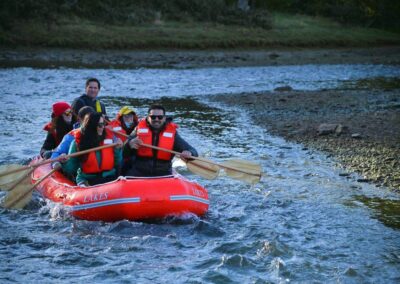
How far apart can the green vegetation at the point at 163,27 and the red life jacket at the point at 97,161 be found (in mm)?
20886

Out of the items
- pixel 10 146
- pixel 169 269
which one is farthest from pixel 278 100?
pixel 169 269

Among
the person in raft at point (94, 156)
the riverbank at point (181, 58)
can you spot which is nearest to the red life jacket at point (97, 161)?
the person in raft at point (94, 156)

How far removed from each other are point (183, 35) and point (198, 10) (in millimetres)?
5860

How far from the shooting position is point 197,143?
13.0 metres

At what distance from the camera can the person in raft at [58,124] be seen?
10.0 metres

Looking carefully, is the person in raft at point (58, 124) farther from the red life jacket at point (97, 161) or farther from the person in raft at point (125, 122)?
the red life jacket at point (97, 161)

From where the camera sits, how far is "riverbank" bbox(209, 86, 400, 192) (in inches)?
428

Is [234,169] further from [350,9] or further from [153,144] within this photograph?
[350,9]

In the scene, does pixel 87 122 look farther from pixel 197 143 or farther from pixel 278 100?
pixel 278 100

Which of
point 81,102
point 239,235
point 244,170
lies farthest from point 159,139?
point 81,102

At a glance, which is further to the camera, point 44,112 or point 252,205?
point 44,112

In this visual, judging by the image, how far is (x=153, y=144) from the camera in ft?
28.5

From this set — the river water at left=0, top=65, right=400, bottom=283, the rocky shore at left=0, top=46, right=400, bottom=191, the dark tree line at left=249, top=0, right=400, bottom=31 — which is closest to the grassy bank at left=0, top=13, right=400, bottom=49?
the rocky shore at left=0, top=46, right=400, bottom=191

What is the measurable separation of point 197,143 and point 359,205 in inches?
182
